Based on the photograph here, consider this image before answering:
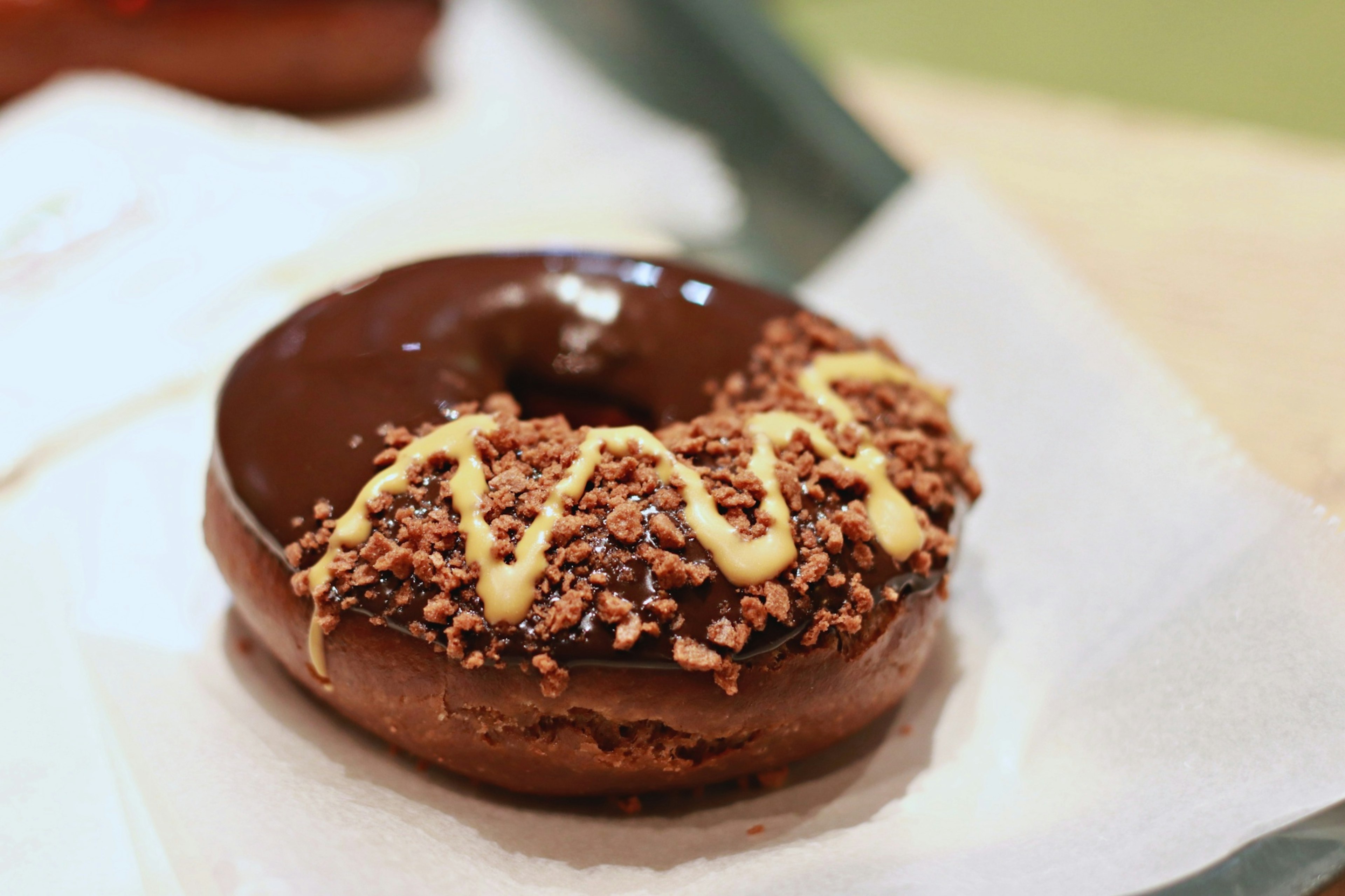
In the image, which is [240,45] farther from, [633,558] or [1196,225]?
[1196,225]

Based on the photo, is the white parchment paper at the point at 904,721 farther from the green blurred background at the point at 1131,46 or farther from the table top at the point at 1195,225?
the green blurred background at the point at 1131,46

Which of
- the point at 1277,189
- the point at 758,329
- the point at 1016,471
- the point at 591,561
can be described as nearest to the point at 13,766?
the point at 591,561

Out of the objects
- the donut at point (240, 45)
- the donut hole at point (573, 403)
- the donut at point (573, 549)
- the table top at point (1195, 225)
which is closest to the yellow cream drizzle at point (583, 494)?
the donut at point (573, 549)

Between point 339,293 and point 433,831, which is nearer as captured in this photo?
Answer: point 433,831

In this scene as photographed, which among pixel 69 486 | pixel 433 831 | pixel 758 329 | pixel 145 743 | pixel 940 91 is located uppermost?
pixel 940 91

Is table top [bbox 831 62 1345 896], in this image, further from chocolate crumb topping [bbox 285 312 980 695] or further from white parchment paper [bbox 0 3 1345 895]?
chocolate crumb topping [bbox 285 312 980 695]

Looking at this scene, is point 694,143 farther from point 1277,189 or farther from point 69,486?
point 69,486

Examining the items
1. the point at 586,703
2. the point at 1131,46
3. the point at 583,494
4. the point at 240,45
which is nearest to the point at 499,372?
the point at 583,494
